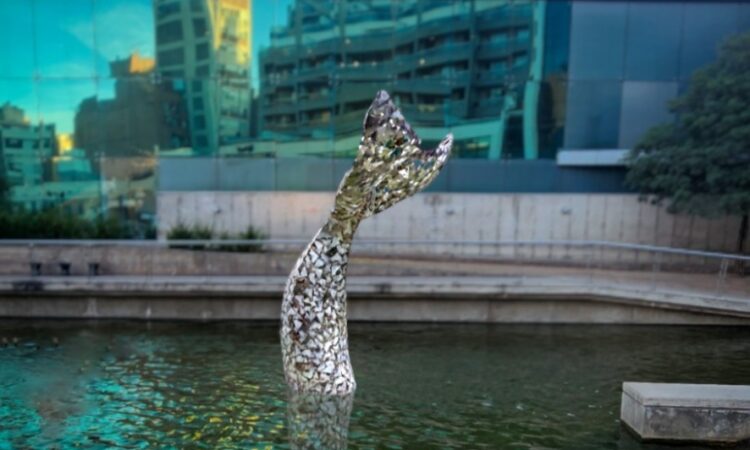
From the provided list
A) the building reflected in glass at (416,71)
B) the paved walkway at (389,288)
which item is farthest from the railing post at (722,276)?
the building reflected in glass at (416,71)

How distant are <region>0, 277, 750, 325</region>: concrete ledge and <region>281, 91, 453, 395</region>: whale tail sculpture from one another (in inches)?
193

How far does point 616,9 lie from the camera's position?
52.2 ft

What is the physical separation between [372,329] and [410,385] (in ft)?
10.7

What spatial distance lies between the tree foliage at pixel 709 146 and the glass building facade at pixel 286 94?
2696 mm

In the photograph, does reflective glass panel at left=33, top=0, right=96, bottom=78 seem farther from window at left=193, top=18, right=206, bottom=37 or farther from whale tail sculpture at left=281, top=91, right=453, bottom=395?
whale tail sculpture at left=281, top=91, right=453, bottom=395

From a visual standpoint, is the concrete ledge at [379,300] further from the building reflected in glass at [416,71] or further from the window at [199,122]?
the window at [199,122]

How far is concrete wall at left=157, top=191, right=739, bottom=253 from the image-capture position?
15352 mm

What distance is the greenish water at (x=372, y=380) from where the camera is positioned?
6.18 m

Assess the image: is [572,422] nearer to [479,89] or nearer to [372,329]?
[372,329]

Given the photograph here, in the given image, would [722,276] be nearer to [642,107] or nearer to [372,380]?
[642,107]

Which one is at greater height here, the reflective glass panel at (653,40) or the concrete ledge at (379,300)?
the reflective glass panel at (653,40)

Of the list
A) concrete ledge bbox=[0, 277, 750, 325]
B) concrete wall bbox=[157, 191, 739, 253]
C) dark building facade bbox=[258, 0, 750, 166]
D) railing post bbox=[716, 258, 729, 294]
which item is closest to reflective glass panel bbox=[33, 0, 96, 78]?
concrete wall bbox=[157, 191, 739, 253]

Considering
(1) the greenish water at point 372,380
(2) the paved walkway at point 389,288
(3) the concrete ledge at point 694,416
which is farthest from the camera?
(2) the paved walkway at point 389,288

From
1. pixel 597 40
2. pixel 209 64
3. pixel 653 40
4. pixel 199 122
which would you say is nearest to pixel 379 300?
pixel 199 122
